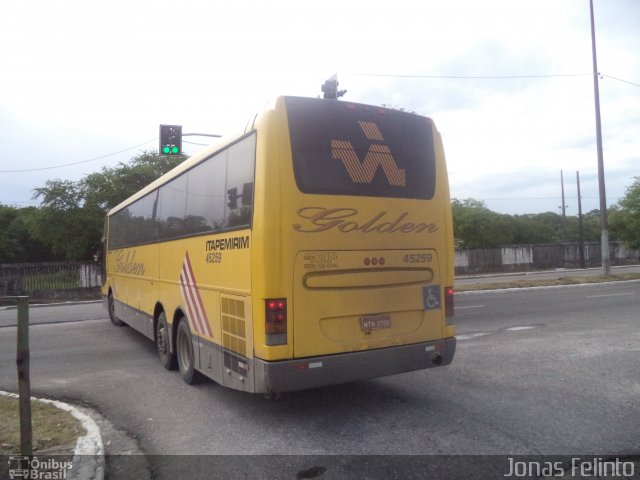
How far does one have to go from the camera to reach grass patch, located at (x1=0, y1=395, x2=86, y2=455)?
4.76m

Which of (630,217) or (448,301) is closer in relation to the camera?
(448,301)

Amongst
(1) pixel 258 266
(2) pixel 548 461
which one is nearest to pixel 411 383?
(2) pixel 548 461

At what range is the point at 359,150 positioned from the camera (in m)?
5.78

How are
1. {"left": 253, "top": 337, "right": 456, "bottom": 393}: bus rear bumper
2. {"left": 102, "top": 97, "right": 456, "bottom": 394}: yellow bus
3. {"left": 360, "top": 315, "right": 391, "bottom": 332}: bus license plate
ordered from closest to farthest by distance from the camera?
{"left": 253, "top": 337, "right": 456, "bottom": 393}: bus rear bumper < {"left": 102, "top": 97, "right": 456, "bottom": 394}: yellow bus < {"left": 360, "top": 315, "right": 391, "bottom": 332}: bus license plate

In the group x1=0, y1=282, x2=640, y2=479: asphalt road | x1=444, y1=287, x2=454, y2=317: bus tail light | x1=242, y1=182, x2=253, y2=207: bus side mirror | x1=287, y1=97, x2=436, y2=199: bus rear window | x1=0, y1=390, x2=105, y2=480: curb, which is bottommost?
x1=0, y1=282, x2=640, y2=479: asphalt road

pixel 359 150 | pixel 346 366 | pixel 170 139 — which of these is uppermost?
pixel 170 139

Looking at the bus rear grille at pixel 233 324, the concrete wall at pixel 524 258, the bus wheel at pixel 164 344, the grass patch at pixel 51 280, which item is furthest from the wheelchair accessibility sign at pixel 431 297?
the concrete wall at pixel 524 258

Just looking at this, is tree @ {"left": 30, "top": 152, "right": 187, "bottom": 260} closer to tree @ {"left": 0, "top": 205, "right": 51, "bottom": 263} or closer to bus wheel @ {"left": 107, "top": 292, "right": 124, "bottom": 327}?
tree @ {"left": 0, "top": 205, "right": 51, "bottom": 263}

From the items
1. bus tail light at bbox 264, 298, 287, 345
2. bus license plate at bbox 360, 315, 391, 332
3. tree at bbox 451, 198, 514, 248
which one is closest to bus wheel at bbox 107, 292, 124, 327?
bus tail light at bbox 264, 298, 287, 345

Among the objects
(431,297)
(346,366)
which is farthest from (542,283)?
(346,366)

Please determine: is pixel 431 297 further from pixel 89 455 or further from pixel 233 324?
pixel 89 455

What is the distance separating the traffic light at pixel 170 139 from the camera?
688 inches

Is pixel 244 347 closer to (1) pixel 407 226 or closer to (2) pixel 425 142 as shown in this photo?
(1) pixel 407 226

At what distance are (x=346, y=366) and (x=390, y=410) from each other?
102 centimetres
